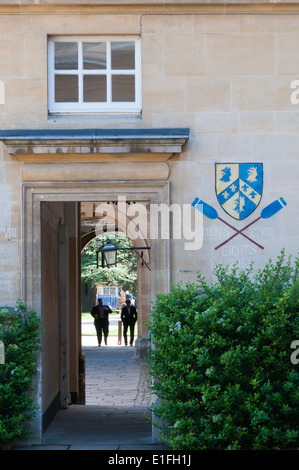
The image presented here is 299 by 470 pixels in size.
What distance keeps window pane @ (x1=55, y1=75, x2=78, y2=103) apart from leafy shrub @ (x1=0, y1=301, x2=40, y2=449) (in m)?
2.41

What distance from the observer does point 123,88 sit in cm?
973

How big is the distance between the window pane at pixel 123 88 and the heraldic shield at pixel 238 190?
1.39m

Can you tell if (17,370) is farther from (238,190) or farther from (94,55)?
(94,55)

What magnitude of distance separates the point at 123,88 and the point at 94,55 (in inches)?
19.9

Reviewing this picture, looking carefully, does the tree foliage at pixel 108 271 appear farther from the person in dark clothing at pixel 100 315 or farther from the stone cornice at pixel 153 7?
the stone cornice at pixel 153 7

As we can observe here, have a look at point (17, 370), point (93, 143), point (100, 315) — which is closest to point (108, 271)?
point (100, 315)

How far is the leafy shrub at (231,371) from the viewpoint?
809 centimetres

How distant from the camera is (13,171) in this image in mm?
9484

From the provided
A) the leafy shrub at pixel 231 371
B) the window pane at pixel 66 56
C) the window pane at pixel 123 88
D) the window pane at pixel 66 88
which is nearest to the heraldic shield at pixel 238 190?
the leafy shrub at pixel 231 371

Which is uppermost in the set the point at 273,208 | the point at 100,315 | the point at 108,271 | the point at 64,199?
the point at 64,199

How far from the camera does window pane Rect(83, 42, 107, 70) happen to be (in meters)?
9.69
